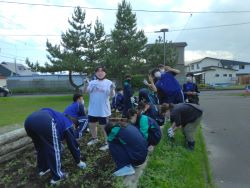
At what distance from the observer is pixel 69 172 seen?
473cm

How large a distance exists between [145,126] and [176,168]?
3.00 ft

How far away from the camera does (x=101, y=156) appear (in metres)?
5.57

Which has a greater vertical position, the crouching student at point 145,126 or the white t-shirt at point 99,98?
the white t-shirt at point 99,98

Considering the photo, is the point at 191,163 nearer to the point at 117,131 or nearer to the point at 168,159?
the point at 168,159

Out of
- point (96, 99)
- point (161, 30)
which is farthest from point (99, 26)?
point (96, 99)

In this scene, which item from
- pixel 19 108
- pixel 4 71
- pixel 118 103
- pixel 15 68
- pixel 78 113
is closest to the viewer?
pixel 78 113

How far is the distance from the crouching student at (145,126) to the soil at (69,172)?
78cm

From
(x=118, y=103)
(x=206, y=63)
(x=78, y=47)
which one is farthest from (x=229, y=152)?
(x=206, y=63)

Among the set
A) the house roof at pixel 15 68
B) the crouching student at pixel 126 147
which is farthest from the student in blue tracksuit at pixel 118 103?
the house roof at pixel 15 68

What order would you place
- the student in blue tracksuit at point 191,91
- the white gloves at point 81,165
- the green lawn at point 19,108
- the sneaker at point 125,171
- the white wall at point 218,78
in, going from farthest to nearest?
the white wall at point 218,78 → the student in blue tracksuit at point 191,91 → the green lawn at point 19,108 → the white gloves at point 81,165 → the sneaker at point 125,171

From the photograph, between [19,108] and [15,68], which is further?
[15,68]

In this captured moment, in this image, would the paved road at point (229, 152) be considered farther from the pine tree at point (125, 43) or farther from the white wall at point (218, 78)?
the white wall at point (218, 78)

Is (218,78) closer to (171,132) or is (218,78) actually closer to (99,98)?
(171,132)

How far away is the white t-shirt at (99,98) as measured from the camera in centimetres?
609
